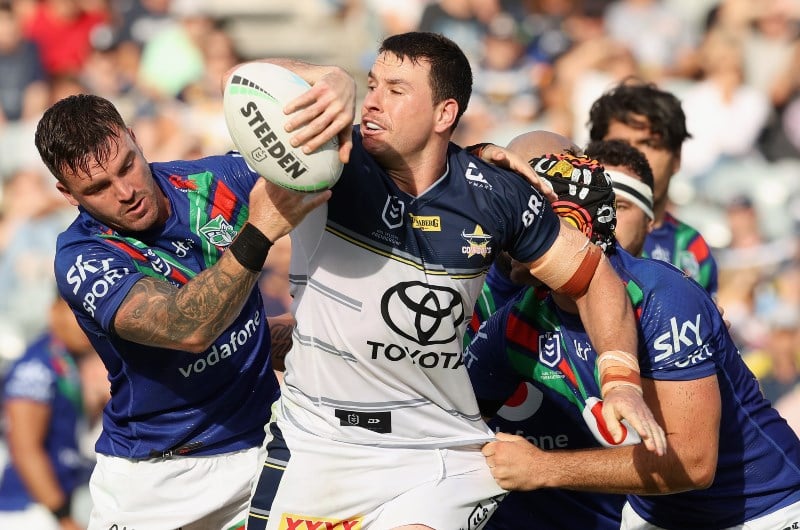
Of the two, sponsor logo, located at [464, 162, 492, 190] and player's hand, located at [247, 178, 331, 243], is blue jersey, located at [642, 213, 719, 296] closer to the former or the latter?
sponsor logo, located at [464, 162, 492, 190]

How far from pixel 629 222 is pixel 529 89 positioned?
249 inches

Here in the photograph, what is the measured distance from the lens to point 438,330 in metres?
4.01

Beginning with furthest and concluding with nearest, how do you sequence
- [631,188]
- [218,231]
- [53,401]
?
[53,401] → [631,188] → [218,231]

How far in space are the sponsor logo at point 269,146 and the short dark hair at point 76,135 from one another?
1.10 meters

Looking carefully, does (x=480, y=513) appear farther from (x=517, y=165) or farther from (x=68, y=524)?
(x=68, y=524)

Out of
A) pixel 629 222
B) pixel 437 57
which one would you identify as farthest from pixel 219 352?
pixel 629 222

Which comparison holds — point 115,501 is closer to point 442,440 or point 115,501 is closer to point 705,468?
point 442,440

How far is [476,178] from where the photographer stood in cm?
414

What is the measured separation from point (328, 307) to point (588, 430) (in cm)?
135

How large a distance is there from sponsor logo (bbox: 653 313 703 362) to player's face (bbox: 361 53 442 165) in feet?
3.60

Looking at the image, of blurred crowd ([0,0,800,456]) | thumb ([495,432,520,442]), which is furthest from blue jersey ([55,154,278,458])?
blurred crowd ([0,0,800,456])

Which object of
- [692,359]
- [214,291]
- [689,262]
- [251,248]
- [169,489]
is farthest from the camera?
[689,262]

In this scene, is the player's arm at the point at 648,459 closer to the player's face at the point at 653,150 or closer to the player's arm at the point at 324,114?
the player's arm at the point at 324,114

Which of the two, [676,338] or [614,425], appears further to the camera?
[676,338]
